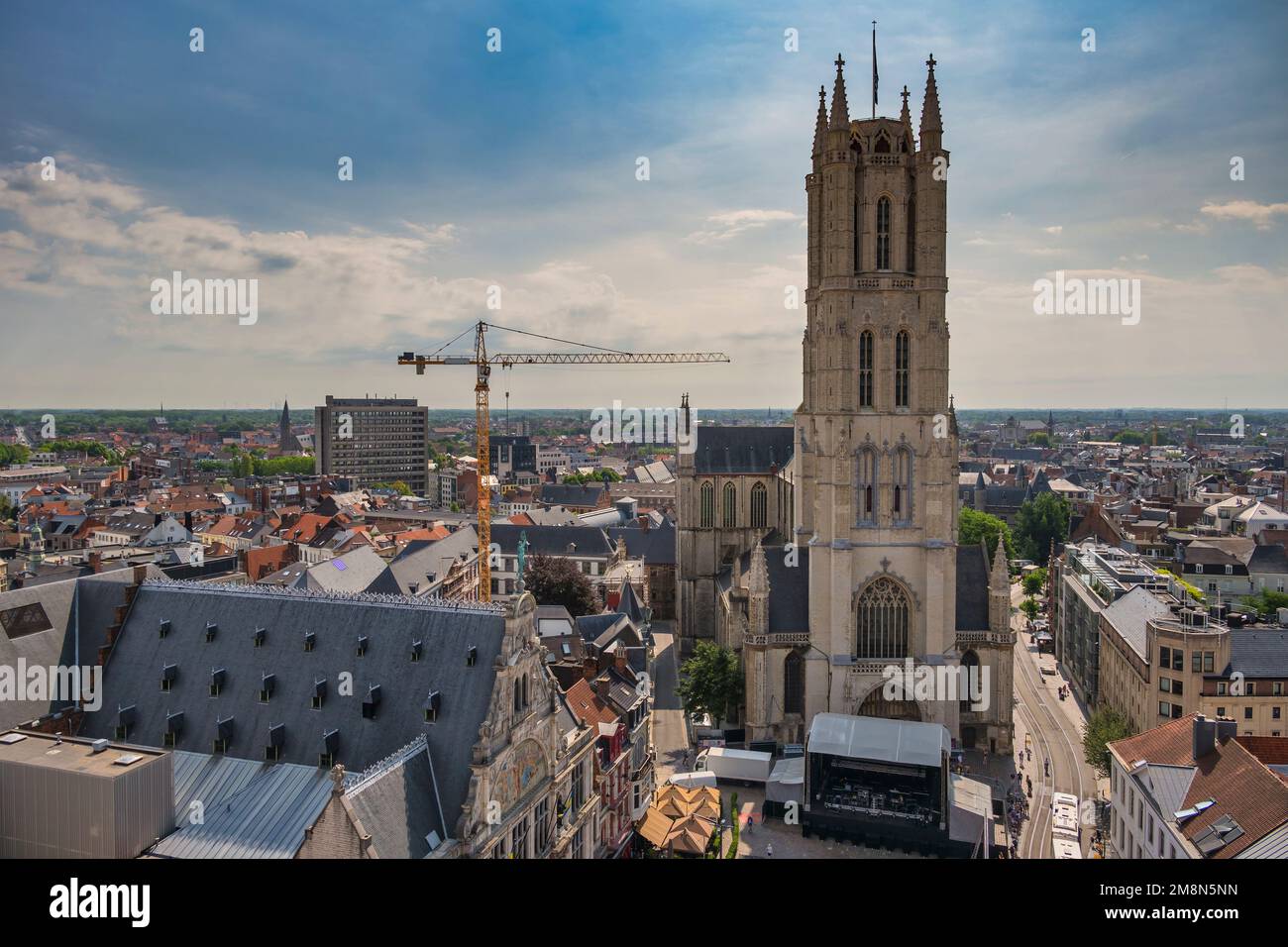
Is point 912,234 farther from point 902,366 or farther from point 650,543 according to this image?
point 650,543

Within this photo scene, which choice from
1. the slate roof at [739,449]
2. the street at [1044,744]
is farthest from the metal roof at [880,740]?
the slate roof at [739,449]

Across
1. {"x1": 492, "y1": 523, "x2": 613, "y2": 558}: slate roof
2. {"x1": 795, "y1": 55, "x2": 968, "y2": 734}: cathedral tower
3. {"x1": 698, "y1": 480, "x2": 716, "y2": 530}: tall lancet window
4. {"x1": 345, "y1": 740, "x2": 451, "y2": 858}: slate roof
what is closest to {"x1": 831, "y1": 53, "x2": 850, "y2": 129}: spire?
{"x1": 795, "y1": 55, "x2": 968, "y2": 734}: cathedral tower

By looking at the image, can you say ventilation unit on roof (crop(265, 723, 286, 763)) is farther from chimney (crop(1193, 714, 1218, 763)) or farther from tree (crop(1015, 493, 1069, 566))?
tree (crop(1015, 493, 1069, 566))

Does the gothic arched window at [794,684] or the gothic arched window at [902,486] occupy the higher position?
the gothic arched window at [902,486]

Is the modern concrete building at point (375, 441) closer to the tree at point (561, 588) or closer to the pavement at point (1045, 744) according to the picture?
the tree at point (561, 588)

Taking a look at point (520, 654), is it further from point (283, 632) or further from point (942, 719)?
point (942, 719)

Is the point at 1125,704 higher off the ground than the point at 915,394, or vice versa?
the point at 915,394
